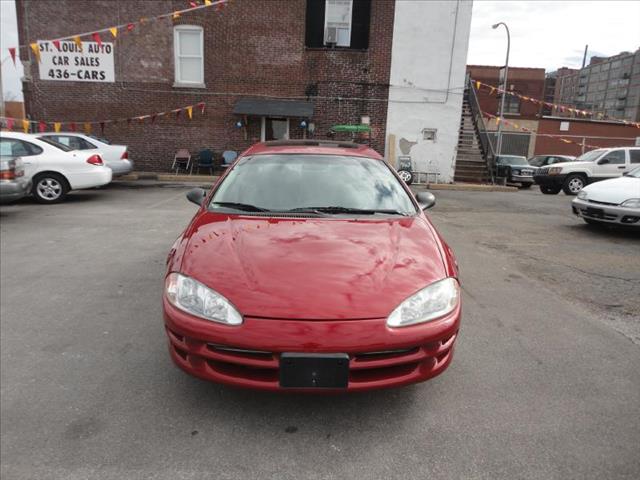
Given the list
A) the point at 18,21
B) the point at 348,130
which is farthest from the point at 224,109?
the point at 18,21

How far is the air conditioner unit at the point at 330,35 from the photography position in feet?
53.5

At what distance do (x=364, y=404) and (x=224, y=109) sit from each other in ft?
52.3

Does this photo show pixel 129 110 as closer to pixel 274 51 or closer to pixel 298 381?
pixel 274 51

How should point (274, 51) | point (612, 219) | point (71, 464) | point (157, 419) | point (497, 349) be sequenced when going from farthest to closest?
point (274, 51), point (612, 219), point (497, 349), point (157, 419), point (71, 464)

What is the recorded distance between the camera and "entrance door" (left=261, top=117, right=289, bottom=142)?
56.2ft

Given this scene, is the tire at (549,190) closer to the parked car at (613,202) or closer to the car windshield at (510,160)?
the car windshield at (510,160)

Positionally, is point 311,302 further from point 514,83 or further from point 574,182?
point 514,83

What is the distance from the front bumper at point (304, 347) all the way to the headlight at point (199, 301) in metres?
0.04

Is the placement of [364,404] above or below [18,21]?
below

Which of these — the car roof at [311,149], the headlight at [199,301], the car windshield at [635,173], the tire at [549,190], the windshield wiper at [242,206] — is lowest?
the tire at [549,190]

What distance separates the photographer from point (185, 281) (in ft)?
8.11

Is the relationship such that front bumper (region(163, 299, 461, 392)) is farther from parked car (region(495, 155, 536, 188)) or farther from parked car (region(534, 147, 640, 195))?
parked car (region(495, 155, 536, 188))

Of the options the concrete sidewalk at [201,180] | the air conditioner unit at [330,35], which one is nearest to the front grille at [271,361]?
the concrete sidewalk at [201,180]

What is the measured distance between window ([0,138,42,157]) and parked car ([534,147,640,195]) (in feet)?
48.2
